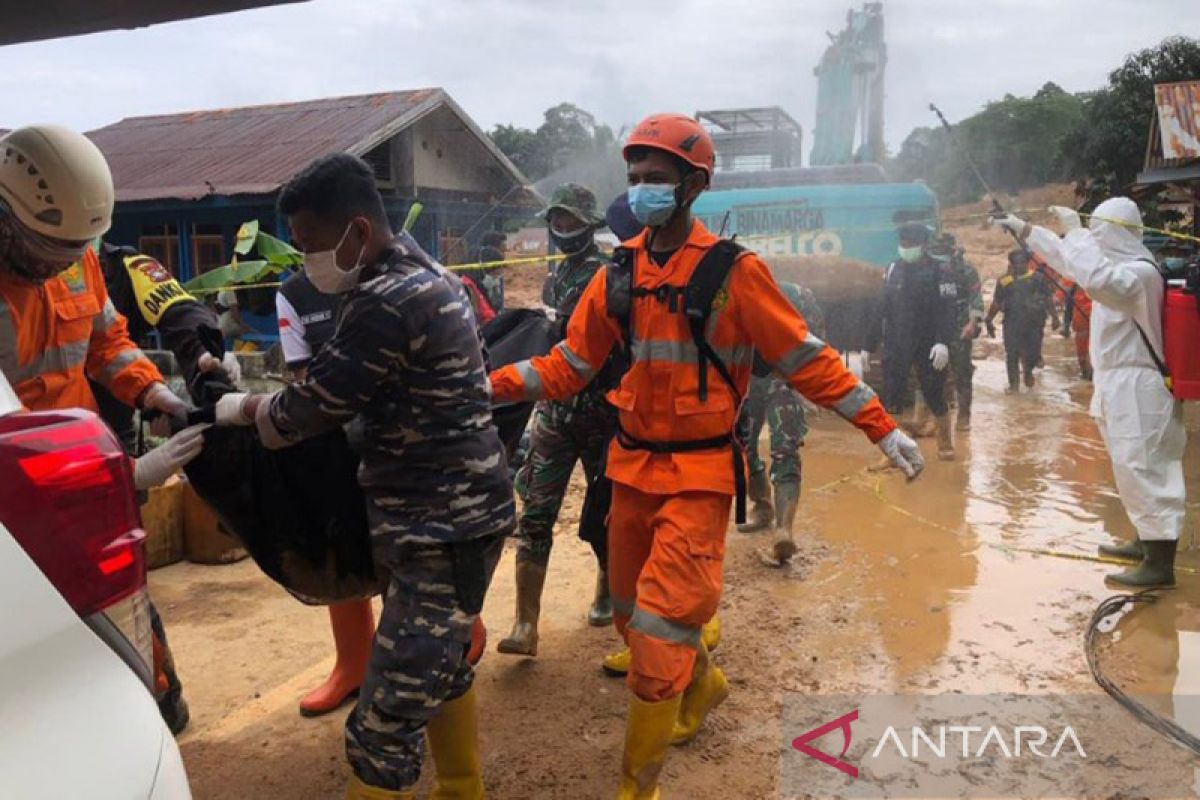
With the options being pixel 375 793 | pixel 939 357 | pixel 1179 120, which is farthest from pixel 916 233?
pixel 1179 120

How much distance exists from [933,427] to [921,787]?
7.39m

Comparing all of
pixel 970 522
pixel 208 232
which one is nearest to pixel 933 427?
pixel 970 522

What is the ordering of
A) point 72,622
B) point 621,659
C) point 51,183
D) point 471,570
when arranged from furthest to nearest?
point 621,659, point 51,183, point 471,570, point 72,622

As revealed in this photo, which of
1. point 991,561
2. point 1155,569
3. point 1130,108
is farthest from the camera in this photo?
point 1130,108

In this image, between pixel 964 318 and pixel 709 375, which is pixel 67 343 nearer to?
pixel 709 375

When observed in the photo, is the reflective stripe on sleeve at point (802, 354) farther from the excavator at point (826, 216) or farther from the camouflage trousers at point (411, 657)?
the excavator at point (826, 216)

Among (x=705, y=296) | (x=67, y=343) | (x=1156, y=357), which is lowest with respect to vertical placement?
(x=1156, y=357)

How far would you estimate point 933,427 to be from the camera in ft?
32.8

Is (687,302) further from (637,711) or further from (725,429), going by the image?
(637,711)

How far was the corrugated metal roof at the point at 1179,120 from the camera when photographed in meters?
14.2

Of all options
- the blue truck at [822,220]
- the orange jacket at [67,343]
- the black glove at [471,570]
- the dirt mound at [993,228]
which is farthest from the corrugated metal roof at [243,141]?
the dirt mound at [993,228]

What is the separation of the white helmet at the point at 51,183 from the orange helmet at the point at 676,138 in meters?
1.69

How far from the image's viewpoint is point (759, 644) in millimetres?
4367

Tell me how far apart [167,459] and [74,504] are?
116 centimetres
